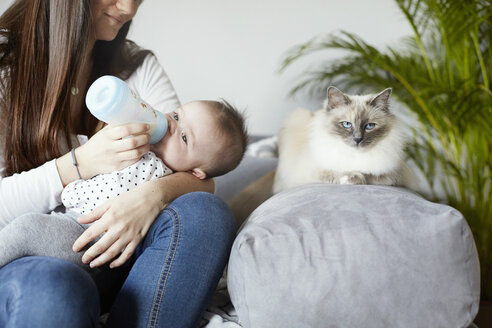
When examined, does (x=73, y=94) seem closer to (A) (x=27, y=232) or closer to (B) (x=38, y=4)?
(B) (x=38, y=4)

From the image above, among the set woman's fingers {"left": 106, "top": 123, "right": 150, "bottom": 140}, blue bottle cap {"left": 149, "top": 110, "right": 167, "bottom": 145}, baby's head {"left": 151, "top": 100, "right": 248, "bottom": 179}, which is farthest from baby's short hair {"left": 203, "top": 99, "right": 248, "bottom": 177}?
woman's fingers {"left": 106, "top": 123, "right": 150, "bottom": 140}

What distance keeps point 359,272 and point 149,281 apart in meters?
0.42

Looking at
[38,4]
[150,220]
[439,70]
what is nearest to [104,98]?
[150,220]

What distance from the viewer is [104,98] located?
0.91 metres

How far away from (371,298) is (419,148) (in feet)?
4.19

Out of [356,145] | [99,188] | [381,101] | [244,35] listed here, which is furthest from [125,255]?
[244,35]

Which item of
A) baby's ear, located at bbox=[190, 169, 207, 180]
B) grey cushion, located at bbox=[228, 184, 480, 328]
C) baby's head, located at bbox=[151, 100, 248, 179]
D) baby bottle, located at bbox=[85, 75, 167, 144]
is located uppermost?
baby bottle, located at bbox=[85, 75, 167, 144]

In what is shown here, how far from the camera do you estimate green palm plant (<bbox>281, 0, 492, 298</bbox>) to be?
1709 mm

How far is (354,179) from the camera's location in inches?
46.3

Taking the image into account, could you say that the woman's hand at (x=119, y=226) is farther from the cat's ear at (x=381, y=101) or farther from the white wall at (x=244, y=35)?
the white wall at (x=244, y=35)

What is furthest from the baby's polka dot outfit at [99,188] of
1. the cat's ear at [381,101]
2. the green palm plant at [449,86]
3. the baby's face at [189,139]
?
the green palm plant at [449,86]

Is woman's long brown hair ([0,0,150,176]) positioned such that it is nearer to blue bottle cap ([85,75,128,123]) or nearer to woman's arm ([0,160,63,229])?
woman's arm ([0,160,63,229])

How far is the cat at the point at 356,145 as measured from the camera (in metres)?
1.19

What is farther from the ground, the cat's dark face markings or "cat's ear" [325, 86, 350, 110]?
"cat's ear" [325, 86, 350, 110]
